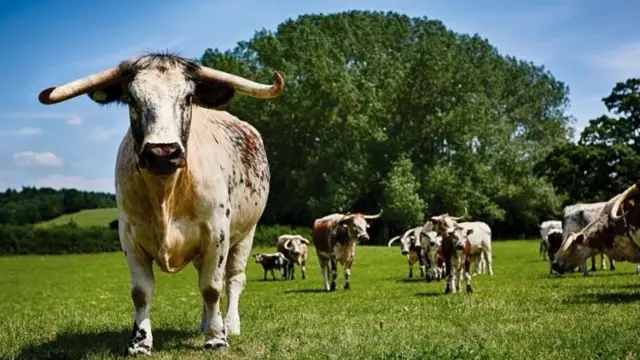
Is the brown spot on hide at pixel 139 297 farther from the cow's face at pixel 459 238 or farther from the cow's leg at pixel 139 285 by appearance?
the cow's face at pixel 459 238

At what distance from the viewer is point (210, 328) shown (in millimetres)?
8805

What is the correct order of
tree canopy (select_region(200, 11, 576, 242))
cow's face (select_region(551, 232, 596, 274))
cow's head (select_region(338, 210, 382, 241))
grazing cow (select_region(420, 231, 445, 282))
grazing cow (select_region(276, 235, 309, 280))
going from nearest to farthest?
cow's face (select_region(551, 232, 596, 274)), cow's head (select_region(338, 210, 382, 241)), grazing cow (select_region(420, 231, 445, 282)), grazing cow (select_region(276, 235, 309, 280)), tree canopy (select_region(200, 11, 576, 242))

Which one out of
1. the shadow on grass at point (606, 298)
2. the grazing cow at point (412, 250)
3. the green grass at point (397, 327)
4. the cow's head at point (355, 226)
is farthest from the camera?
the grazing cow at point (412, 250)

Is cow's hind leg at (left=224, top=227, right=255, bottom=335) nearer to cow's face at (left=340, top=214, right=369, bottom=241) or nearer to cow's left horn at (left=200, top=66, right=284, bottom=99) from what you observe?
cow's left horn at (left=200, top=66, right=284, bottom=99)

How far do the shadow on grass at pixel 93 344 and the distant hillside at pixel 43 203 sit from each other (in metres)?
55.8

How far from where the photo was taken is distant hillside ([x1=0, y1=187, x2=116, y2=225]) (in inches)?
2655

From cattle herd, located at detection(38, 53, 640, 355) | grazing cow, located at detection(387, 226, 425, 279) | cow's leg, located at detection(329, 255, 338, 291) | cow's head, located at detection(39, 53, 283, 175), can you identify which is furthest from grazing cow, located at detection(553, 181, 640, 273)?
cow's head, located at detection(39, 53, 283, 175)

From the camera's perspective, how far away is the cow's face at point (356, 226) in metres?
22.7

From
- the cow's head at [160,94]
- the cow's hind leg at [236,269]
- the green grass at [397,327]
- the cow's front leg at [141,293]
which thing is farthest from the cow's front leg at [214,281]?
the cow's hind leg at [236,269]

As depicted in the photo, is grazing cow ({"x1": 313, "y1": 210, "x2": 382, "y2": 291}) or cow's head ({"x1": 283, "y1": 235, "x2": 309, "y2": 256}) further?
cow's head ({"x1": 283, "y1": 235, "x2": 309, "y2": 256})

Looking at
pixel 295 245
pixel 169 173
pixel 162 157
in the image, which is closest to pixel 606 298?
pixel 169 173

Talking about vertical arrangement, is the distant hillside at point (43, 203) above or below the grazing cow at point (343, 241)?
above

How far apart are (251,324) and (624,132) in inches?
2270

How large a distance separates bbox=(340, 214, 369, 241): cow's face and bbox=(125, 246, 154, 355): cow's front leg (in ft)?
46.4
